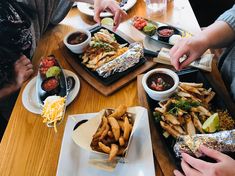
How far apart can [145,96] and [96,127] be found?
0.88ft

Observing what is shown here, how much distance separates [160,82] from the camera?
39.5 inches

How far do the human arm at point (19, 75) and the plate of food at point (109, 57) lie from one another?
241 millimetres

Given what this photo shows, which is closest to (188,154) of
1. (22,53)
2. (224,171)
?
(224,171)

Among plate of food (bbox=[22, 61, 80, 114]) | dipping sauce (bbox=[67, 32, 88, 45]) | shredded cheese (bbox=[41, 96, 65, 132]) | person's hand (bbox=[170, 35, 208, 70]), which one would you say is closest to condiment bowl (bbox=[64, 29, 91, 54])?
dipping sauce (bbox=[67, 32, 88, 45])

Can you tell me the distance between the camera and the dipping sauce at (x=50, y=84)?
1.07 m

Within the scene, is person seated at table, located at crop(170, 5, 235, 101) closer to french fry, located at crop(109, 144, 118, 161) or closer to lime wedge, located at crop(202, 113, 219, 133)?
lime wedge, located at crop(202, 113, 219, 133)

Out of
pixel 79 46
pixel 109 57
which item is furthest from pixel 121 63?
pixel 79 46

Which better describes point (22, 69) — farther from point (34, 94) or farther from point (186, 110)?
point (186, 110)

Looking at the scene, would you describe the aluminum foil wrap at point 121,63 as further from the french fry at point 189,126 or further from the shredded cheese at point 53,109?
the french fry at point 189,126

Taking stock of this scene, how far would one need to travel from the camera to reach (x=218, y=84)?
1.05 m

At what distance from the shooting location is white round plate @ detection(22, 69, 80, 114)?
1.10 m

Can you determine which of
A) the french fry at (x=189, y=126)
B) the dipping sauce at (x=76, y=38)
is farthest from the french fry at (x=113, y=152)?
the dipping sauce at (x=76, y=38)

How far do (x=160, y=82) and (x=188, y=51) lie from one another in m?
0.19

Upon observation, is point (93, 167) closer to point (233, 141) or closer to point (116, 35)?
point (233, 141)
